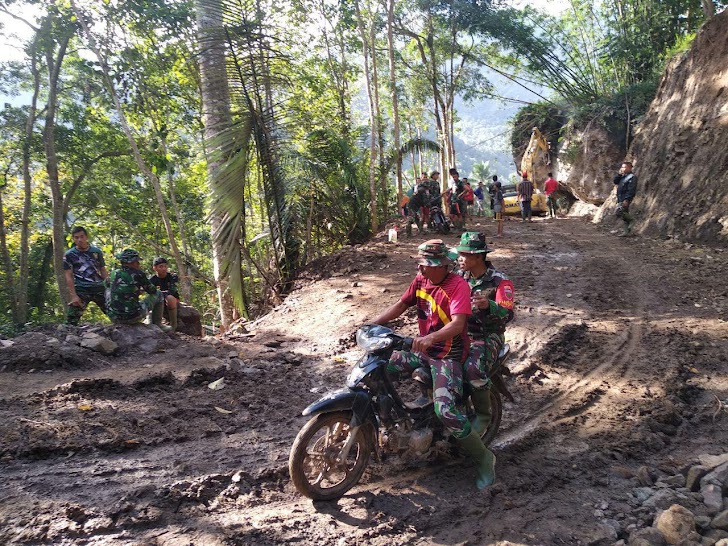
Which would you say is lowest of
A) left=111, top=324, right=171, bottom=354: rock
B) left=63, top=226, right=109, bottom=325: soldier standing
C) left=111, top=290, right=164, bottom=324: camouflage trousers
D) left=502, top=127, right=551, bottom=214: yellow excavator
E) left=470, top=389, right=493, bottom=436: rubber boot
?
left=470, top=389, right=493, bottom=436: rubber boot

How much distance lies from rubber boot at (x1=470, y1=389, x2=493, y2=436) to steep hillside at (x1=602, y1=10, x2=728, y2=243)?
917 centimetres

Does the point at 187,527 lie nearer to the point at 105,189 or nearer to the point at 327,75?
the point at 105,189

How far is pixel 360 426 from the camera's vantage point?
326cm

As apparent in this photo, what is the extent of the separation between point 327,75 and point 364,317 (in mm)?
16162

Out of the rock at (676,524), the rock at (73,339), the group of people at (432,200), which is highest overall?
the group of people at (432,200)

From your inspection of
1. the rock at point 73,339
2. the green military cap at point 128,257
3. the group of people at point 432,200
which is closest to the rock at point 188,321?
the green military cap at point 128,257

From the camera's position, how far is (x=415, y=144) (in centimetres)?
1367

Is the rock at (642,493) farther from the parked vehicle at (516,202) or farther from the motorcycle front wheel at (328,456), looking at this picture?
the parked vehicle at (516,202)

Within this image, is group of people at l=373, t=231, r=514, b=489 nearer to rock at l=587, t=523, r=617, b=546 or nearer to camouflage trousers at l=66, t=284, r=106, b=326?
rock at l=587, t=523, r=617, b=546

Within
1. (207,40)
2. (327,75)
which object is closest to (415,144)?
(207,40)

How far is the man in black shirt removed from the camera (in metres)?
7.19

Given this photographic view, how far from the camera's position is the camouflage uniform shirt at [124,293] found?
6.34 m

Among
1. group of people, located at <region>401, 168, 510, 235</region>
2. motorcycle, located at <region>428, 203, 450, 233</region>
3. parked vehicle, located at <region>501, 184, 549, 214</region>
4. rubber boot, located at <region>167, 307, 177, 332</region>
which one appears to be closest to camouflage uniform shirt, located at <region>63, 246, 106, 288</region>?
rubber boot, located at <region>167, 307, 177, 332</region>

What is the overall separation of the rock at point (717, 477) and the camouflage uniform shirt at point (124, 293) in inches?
251
